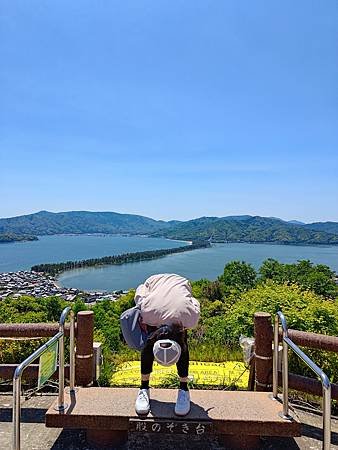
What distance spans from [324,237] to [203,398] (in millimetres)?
161410

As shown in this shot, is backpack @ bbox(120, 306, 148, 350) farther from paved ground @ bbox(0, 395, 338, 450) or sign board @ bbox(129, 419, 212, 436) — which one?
paved ground @ bbox(0, 395, 338, 450)

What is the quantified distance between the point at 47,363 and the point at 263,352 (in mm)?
1735

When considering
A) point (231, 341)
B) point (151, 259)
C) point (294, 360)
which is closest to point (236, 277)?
point (231, 341)

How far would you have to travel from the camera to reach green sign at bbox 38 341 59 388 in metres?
2.52

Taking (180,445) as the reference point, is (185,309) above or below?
above

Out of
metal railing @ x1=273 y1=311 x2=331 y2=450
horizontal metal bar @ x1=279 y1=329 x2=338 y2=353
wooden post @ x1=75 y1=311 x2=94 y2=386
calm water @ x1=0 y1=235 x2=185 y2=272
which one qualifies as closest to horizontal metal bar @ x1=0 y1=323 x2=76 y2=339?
wooden post @ x1=75 y1=311 x2=94 y2=386

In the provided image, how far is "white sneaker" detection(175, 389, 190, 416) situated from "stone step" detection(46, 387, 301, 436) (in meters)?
0.03

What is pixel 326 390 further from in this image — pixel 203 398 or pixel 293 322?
pixel 293 322

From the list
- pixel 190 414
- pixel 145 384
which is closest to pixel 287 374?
pixel 190 414

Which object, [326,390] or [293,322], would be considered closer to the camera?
[326,390]

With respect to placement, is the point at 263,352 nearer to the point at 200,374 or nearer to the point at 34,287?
the point at 200,374

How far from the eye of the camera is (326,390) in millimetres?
1880

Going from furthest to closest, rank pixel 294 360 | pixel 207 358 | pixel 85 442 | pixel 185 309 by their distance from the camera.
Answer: pixel 207 358 < pixel 294 360 < pixel 85 442 < pixel 185 309

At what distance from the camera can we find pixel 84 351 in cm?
320
